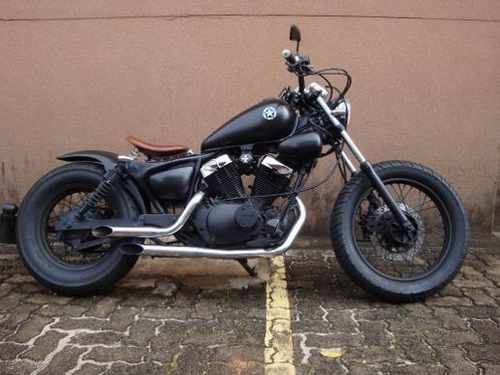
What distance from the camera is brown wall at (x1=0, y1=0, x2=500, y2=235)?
461 centimetres

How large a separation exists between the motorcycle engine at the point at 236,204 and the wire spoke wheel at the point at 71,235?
26.9 inches

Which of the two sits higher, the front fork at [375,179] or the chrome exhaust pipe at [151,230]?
the front fork at [375,179]

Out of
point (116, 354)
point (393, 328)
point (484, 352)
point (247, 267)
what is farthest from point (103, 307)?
point (484, 352)

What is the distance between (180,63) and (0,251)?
7.24ft

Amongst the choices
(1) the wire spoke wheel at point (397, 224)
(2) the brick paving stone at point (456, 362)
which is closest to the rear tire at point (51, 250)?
(1) the wire spoke wheel at point (397, 224)

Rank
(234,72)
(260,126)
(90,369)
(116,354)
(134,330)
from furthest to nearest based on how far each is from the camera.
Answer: (234,72), (260,126), (134,330), (116,354), (90,369)

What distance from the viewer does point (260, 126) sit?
3527 mm

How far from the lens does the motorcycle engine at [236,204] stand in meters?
3.57

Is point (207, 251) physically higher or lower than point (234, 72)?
lower

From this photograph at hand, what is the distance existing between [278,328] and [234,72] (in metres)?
2.32

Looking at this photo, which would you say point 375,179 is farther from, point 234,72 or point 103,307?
point 103,307

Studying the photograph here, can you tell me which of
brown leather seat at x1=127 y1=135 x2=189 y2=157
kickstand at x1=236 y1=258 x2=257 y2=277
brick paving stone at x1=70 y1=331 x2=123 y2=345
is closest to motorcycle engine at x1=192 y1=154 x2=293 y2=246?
brown leather seat at x1=127 y1=135 x2=189 y2=157

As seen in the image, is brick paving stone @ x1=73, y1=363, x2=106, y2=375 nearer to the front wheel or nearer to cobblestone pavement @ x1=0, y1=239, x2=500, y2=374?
cobblestone pavement @ x1=0, y1=239, x2=500, y2=374

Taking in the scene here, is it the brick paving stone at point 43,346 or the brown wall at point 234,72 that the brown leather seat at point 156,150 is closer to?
the brown wall at point 234,72
